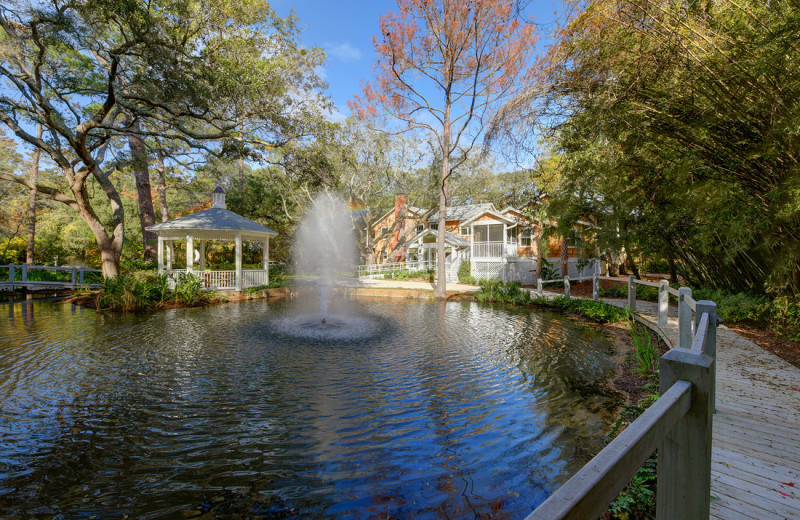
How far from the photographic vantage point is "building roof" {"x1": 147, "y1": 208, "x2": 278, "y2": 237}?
15.2m

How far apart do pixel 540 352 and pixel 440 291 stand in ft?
28.5

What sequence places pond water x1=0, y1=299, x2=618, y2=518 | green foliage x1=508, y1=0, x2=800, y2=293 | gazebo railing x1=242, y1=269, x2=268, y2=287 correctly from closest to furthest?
pond water x1=0, y1=299, x2=618, y2=518 → green foliage x1=508, y1=0, x2=800, y2=293 → gazebo railing x1=242, y1=269, x2=268, y2=287

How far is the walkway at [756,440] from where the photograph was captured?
2.32m

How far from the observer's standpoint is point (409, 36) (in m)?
15.5

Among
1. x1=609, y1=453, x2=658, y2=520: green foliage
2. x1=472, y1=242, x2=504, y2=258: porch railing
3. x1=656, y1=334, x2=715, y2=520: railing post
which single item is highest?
x1=472, y1=242, x2=504, y2=258: porch railing

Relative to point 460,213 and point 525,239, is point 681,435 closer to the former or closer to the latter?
point 525,239

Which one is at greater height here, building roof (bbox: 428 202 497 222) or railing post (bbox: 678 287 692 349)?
building roof (bbox: 428 202 497 222)

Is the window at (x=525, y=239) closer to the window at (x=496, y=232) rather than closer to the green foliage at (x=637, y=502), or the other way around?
the window at (x=496, y=232)

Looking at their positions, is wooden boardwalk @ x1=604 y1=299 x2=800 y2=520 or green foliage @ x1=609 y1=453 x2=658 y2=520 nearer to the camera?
wooden boardwalk @ x1=604 y1=299 x2=800 y2=520

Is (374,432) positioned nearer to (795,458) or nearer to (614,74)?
(795,458)

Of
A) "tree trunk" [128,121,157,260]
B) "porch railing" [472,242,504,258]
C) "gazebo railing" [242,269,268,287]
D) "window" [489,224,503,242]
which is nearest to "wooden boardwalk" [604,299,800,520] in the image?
"porch railing" [472,242,504,258]

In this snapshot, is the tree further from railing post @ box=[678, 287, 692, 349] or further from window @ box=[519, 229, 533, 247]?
window @ box=[519, 229, 533, 247]

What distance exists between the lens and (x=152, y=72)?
10.4m

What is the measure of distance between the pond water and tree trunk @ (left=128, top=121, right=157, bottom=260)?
10082 mm
